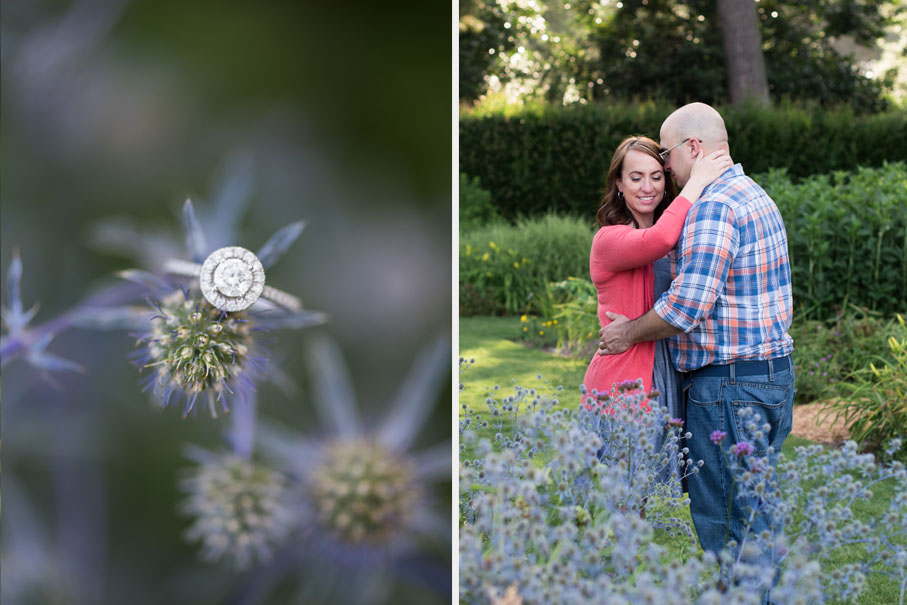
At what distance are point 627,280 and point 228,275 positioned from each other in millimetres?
1193

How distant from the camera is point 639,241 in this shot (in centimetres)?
208

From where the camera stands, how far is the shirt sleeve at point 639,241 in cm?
204

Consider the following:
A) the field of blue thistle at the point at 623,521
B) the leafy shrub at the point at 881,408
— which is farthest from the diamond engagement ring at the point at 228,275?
the leafy shrub at the point at 881,408

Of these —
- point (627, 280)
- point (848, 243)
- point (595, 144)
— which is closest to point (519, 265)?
point (848, 243)

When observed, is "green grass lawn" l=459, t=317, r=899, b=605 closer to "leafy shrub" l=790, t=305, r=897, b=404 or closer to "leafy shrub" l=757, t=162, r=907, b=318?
"leafy shrub" l=790, t=305, r=897, b=404

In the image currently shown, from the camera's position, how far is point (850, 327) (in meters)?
4.96

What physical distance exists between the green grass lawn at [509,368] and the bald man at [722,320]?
1.40 m

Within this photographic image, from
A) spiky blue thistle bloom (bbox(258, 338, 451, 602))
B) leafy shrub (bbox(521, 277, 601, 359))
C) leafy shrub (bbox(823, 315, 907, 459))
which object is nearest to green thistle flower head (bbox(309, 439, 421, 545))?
spiky blue thistle bloom (bbox(258, 338, 451, 602))

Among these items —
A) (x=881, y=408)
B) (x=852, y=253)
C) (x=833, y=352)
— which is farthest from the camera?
(x=852, y=253)

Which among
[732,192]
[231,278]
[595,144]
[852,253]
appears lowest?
[231,278]

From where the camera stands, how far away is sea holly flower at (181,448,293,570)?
5.37ft

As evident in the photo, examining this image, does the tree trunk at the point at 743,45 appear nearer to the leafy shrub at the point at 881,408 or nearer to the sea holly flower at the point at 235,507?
the leafy shrub at the point at 881,408

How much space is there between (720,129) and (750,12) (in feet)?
36.0

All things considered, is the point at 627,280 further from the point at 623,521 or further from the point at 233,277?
the point at 233,277
